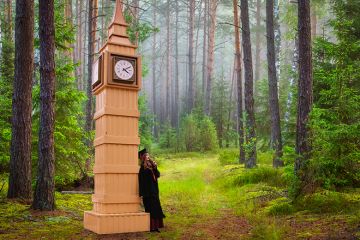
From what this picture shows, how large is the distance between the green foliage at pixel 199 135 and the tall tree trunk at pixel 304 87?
18.8 metres

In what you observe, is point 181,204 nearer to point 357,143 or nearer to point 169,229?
point 169,229

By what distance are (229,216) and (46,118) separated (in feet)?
17.7

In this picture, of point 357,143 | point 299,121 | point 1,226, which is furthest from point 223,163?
point 1,226

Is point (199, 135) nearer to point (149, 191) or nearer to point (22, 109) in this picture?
point (22, 109)

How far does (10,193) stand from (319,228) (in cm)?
834

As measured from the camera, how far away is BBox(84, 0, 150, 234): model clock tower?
29.3ft

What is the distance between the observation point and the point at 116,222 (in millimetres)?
8773

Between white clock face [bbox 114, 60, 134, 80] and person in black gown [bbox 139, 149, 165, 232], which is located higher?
white clock face [bbox 114, 60, 134, 80]

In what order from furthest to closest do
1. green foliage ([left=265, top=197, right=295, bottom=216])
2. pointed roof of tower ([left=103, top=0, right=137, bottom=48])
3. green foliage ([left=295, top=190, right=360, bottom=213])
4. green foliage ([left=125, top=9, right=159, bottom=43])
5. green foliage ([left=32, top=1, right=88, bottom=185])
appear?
green foliage ([left=125, top=9, right=159, bottom=43]), green foliage ([left=32, top=1, right=88, bottom=185]), green foliage ([left=265, top=197, right=295, bottom=216]), pointed roof of tower ([left=103, top=0, right=137, bottom=48]), green foliage ([left=295, top=190, right=360, bottom=213])

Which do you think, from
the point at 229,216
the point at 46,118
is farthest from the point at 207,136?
the point at 46,118

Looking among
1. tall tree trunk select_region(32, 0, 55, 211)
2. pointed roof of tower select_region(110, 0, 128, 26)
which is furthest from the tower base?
pointed roof of tower select_region(110, 0, 128, 26)

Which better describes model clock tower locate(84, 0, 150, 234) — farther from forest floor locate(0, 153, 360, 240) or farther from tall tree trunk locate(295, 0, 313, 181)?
tall tree trunk locate(295, 0, 313, 181)

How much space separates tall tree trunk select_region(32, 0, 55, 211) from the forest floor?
17.6 inches

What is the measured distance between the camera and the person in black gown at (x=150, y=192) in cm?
912
